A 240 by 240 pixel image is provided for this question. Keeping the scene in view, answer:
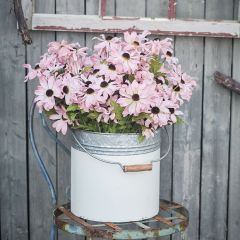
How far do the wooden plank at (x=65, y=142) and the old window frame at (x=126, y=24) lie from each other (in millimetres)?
52

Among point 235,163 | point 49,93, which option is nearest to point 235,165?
point 235,163

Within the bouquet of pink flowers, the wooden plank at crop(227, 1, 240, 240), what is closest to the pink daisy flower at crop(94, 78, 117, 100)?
the bouquet of pink flowers

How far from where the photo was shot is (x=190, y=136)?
2555mm

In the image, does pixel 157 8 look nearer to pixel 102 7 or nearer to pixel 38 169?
pixel 102 7

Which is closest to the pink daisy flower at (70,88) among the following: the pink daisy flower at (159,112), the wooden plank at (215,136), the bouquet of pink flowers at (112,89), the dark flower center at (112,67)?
the bouquet of pink flowers at (112,89)

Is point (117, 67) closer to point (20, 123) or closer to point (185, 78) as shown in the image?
point (185, 78)

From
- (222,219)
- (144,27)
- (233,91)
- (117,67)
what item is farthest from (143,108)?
(222,219)

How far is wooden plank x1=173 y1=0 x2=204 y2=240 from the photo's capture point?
8.20 ft

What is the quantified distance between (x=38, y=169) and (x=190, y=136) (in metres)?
0.65

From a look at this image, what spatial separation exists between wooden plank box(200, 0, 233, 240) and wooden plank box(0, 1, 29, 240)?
29.9 inches

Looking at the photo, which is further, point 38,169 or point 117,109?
point 38,169

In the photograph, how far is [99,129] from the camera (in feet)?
6.34

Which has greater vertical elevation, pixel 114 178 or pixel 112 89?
pixel 112 89

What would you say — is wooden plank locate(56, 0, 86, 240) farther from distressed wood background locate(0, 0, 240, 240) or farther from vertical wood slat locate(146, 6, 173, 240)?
vertical wood slat locate(146, 6, 173, 240)
